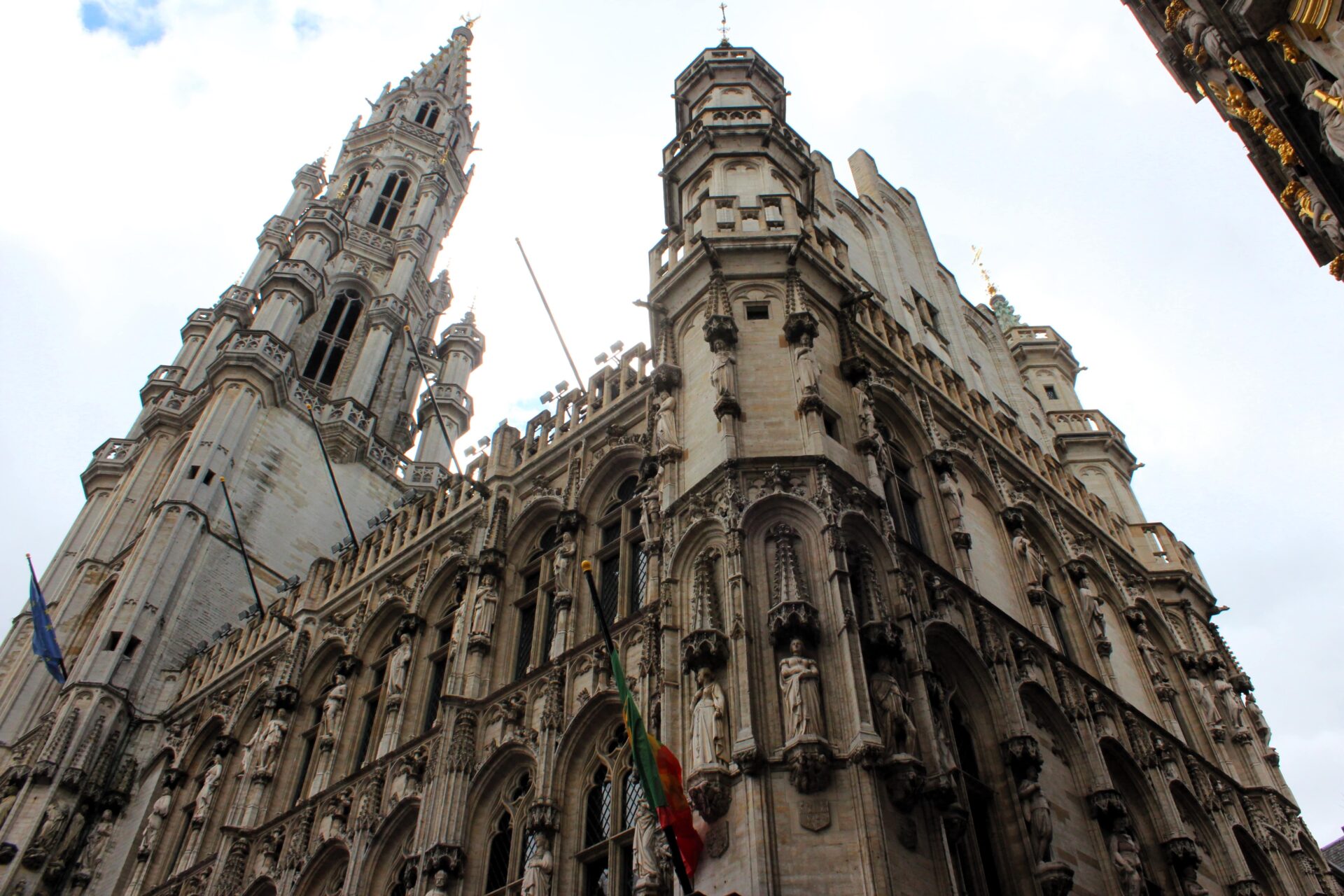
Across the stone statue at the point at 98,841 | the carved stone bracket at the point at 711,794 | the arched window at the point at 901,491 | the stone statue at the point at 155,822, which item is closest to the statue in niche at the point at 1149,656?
the arched window at the point at 901,491

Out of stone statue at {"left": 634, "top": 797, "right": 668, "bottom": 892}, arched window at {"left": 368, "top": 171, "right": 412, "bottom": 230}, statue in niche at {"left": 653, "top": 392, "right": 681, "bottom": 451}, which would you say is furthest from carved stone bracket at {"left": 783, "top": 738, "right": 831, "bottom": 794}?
arched window at {"left": 368, "top": 171, "right": 412, "bottom": 230}

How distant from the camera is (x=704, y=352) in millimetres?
18703

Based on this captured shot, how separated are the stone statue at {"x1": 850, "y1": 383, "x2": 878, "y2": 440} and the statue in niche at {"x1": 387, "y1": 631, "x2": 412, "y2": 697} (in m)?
10.2

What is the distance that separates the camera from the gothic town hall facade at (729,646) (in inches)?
534

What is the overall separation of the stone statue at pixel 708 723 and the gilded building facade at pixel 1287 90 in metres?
9.11

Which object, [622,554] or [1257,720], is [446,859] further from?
[1257,720]

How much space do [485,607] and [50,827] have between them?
1322cm

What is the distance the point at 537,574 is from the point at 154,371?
31.8 metres

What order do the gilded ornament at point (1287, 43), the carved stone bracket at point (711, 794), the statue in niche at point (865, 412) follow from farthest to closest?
the statue in niche at point (865, 412), the gilded ornament at point (1287, 43), the carved stone bracket at point (711, 794)

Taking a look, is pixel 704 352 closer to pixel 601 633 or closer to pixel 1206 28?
pixel 601 633

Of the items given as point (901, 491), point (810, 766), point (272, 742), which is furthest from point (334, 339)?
point (810, 766)

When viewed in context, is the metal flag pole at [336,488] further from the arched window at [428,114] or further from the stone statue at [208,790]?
the arched window at [428,114]

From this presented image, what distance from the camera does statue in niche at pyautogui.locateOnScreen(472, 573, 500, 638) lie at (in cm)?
2016

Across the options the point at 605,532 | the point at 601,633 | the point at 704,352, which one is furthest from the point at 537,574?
the point at 704,352
